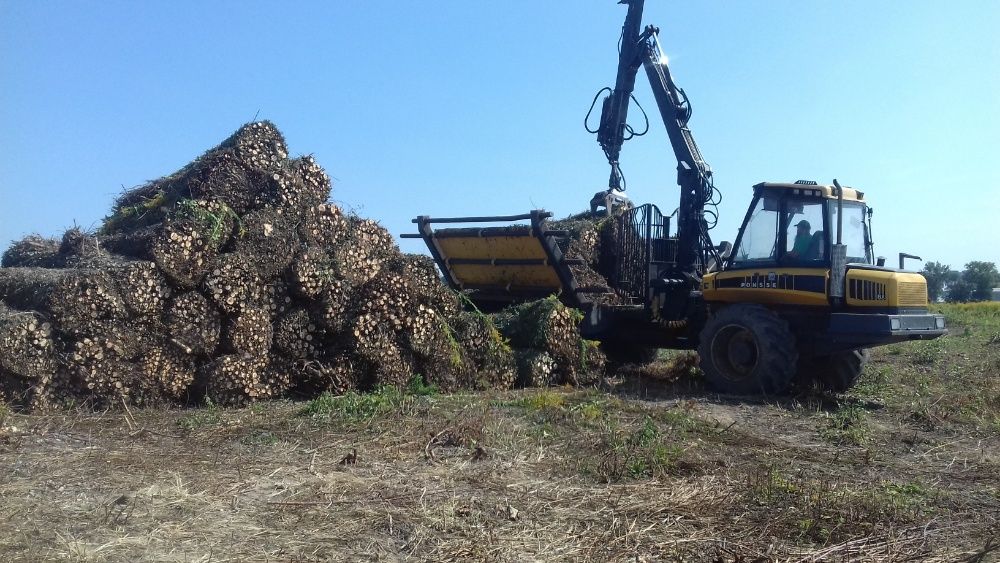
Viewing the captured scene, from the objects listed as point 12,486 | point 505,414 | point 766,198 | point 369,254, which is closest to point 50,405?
point 12,486

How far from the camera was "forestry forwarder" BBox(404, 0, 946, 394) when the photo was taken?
9477 millimetres

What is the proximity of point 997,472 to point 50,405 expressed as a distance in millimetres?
8176

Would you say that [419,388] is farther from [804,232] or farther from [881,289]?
[881,289]

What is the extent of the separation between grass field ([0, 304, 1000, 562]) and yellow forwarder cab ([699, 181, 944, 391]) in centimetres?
92

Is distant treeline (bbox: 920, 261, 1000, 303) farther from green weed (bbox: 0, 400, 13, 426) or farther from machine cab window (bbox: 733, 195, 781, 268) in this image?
green weed (bbox: 0, 400, 13, 426)

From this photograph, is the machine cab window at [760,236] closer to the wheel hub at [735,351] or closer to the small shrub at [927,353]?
the wheel hub at [735,351]

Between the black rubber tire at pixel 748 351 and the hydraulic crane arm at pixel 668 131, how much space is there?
1964 mm

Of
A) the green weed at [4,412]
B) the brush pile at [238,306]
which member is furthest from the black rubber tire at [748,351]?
the green weed at [4,412]

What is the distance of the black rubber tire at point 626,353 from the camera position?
41.3 ft

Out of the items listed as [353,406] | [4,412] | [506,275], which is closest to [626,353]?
[506,275]

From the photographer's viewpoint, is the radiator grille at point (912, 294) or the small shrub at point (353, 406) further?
the radiator grille at point (912, 294)

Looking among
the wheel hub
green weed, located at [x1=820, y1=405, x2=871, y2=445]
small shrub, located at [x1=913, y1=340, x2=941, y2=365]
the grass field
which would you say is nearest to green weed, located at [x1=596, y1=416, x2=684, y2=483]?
the grass field

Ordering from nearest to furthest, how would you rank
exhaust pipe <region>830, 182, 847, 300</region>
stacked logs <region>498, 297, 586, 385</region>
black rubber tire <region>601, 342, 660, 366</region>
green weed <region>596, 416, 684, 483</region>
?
green weed <region>596, 416, 684, 483</region>
exhaust pipe <region>830, 182, 847, 300</region>
stacked logs <region>498, 297, 586, 385</region>
black rubber tire <region>601, 342, 660, 366</region>

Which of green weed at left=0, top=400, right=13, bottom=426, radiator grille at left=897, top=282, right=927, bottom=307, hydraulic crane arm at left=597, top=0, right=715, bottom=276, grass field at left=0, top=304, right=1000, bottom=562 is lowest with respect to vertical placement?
grass field at left=0, top=304, right=1000, bottom=562
